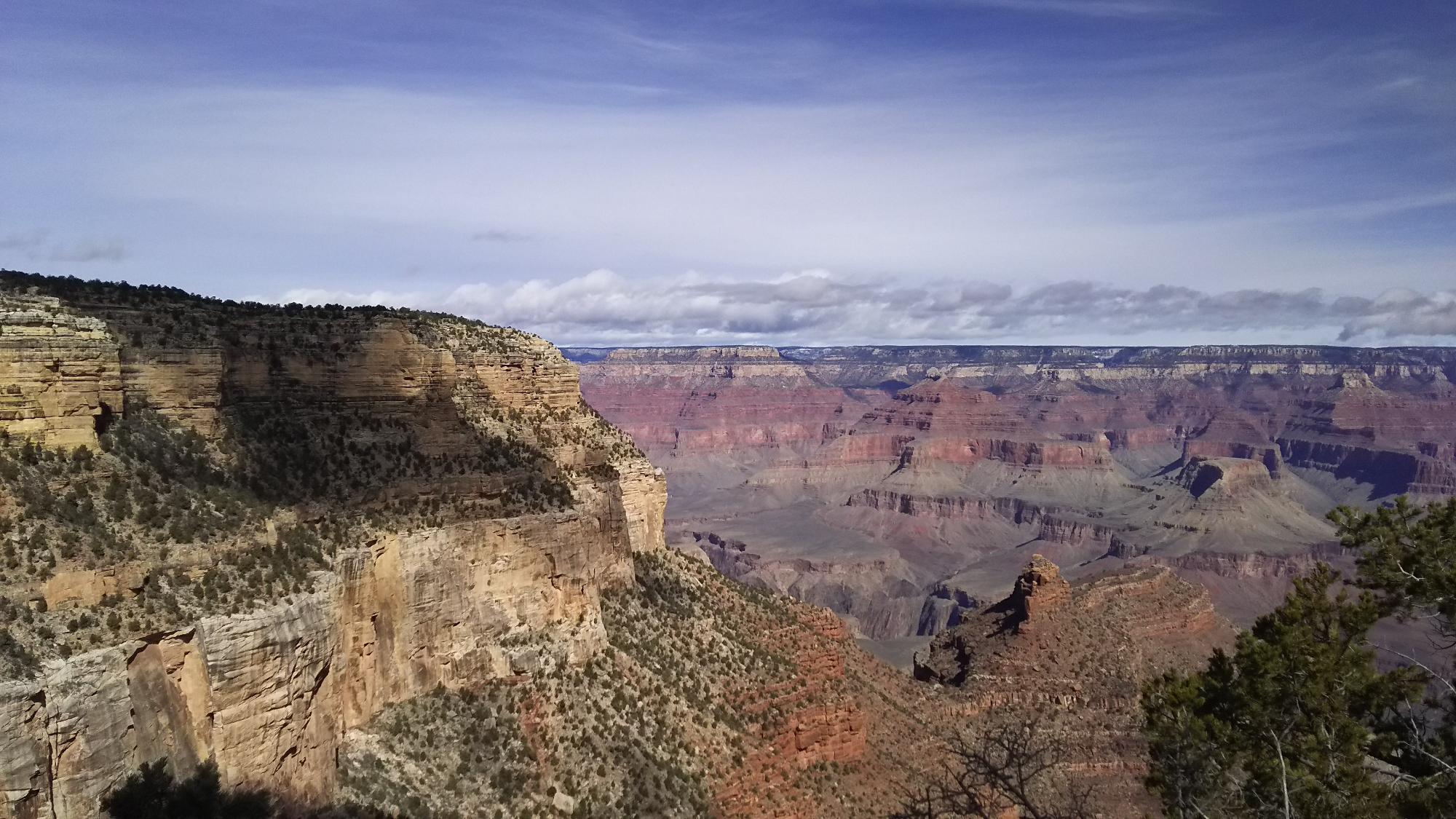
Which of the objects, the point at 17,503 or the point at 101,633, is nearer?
the point at 101,633

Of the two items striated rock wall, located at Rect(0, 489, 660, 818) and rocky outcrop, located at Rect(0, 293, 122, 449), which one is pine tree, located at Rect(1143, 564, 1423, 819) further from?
rocky outcrop, located at Rect(0, 293, 122, 449)

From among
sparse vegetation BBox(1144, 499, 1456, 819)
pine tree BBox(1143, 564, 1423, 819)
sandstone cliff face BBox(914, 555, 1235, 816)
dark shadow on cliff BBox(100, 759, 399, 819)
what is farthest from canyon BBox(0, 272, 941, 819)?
sparse vegetation BBox(1144, 499, 1456, 819)

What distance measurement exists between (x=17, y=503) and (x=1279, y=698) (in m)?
28.7

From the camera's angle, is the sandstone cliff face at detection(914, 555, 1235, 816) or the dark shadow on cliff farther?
the sandstone cliff face at detection(914, 555, 1235, 816)

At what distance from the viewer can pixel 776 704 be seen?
3884 centimetres

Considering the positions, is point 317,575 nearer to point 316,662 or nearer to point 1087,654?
point 316,662

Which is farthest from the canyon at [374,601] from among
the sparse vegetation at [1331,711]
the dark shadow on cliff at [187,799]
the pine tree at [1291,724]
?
the sparse vegetation at [1331,711]

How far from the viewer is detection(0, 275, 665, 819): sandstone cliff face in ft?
63.9

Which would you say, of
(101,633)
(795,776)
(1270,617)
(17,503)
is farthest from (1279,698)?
(17,503)

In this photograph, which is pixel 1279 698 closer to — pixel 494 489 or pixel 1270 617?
pixel 1270 617

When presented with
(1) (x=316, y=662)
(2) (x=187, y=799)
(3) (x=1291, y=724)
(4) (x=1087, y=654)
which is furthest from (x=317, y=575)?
(4) (x=1087, y=654)

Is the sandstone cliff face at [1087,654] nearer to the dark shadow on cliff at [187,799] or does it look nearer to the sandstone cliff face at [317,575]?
the sandstone cliff face at [317,575]

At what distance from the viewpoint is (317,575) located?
26141mm

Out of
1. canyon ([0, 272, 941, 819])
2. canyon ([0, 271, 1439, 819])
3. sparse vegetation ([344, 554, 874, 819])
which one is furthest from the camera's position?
sparse vegetation ([344, 554, 874, 819])
